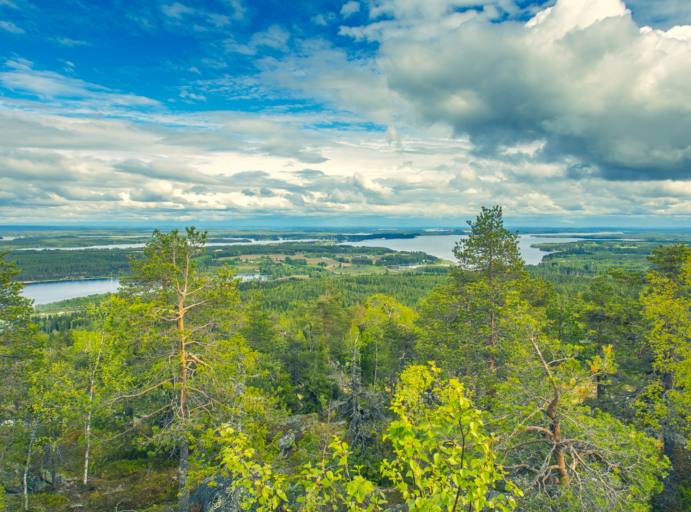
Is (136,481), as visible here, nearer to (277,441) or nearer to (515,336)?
(277,441)

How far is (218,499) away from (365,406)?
33.9 feet

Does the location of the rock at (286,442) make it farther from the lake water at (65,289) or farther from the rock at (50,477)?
the lake water at (65,289)

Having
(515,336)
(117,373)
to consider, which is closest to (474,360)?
(515,336)

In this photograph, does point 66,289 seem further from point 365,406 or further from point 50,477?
point 365,406

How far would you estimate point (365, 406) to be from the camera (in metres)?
19.9

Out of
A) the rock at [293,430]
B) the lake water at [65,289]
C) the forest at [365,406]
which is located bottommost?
the lake water at [65,289]

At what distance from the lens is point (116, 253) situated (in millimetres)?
198500

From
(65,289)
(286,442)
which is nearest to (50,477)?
(286,442)

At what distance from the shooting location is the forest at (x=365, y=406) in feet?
17.9

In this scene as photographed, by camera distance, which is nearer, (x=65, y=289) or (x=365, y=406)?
(x=365, y=406)

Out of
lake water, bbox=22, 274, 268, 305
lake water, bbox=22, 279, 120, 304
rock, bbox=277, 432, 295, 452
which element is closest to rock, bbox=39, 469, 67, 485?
rock, bbox=277, 432, 295, 452

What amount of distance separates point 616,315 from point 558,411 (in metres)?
18.5

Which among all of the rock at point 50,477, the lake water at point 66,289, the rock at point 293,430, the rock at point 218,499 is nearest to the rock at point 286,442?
the rock at point 293,430

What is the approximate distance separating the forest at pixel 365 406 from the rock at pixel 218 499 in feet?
0.21
